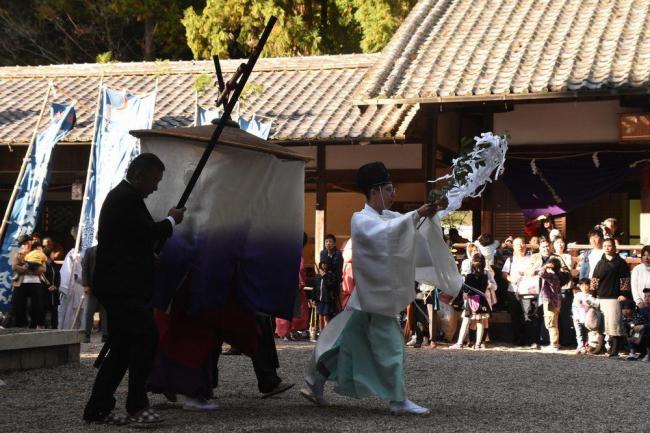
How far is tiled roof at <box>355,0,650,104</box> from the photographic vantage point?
46.3 ft

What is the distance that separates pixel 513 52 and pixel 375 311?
9.44m

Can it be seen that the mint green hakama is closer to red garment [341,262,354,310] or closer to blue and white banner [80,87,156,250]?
blue and white banner [80,87,156,250]

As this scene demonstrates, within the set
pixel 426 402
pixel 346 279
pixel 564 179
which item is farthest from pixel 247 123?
pixel 426 402

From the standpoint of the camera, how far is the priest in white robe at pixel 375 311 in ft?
22.7

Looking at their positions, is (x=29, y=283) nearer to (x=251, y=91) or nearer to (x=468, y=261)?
(x=251, y=91)

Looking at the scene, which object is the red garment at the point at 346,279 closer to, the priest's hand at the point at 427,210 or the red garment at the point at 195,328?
the red garment at the point at 195,328

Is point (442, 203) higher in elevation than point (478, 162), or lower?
lower

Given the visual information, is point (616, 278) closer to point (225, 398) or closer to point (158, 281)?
point (225, 398)

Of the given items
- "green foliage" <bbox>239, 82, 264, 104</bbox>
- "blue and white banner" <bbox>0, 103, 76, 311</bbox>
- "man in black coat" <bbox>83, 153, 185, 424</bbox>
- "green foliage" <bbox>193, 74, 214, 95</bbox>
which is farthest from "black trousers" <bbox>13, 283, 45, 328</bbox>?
"man in black coat" <bbox>83, 153, 185, 424</bbox>

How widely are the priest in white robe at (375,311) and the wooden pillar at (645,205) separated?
8.19 m

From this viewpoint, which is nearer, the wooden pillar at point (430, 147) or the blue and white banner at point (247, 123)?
the blue and white banner at point (247, 123)

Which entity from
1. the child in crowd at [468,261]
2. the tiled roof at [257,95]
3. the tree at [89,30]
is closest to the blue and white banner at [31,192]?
the tiled roof at [257,95]

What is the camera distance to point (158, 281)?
6961mm

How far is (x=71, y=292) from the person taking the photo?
15.0m
